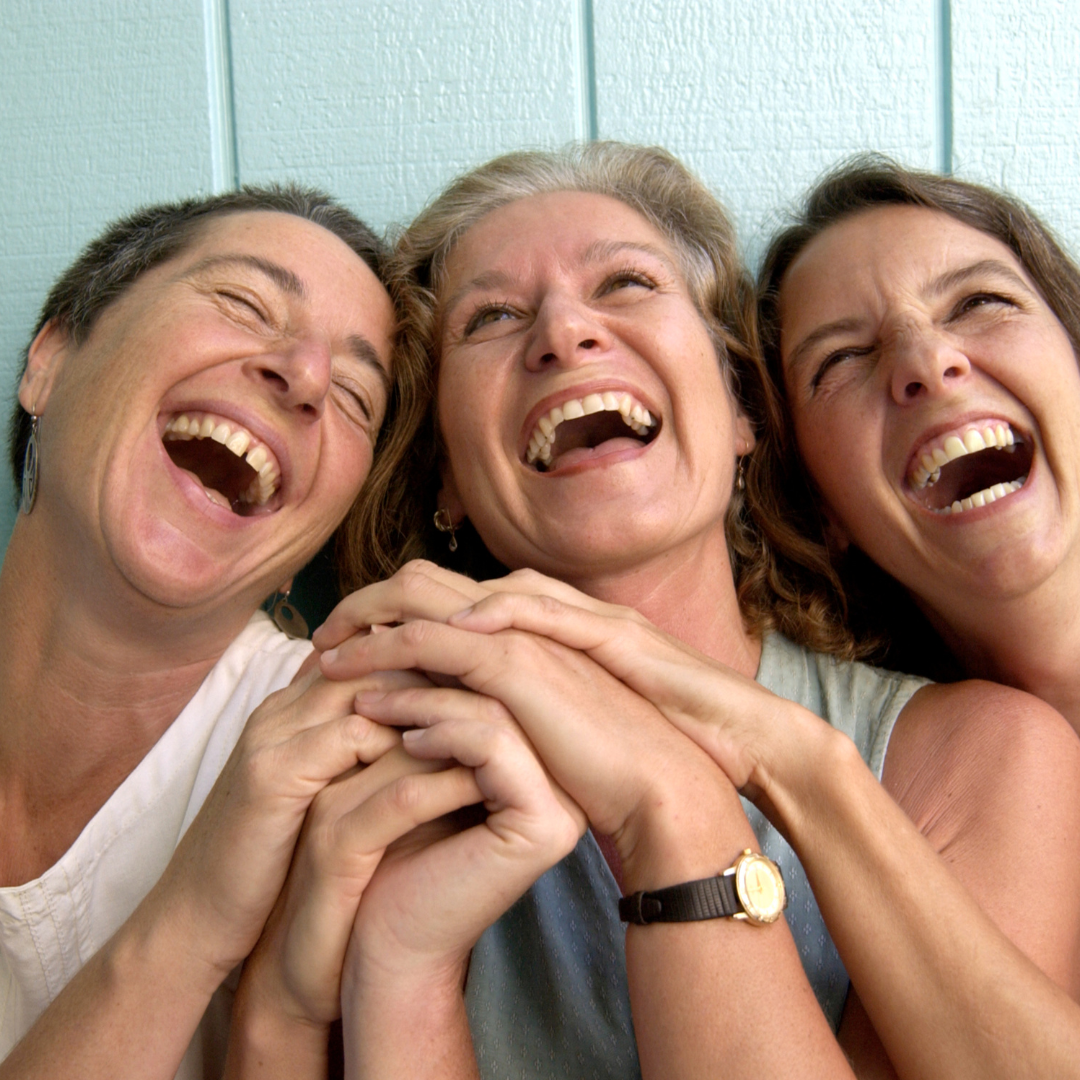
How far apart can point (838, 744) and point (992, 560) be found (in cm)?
42

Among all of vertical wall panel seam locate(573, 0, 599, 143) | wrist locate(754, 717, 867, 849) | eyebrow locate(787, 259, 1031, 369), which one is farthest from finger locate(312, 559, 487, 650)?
vertical wall panel seam locate(573, 0, 599, 143)

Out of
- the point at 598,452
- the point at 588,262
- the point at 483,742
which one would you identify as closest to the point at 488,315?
the point at 588,262

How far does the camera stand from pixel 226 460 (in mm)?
1403

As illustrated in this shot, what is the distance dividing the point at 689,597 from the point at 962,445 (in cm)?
41

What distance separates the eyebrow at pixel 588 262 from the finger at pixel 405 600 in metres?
0.51

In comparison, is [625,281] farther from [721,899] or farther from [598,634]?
[721,899]

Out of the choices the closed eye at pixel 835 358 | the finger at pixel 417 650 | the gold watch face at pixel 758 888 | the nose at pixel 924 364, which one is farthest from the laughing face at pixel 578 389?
the gold watch face at pixel 758 888

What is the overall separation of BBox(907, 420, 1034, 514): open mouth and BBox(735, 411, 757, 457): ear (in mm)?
258

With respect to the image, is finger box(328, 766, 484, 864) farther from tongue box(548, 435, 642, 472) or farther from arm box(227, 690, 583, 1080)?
tongue box(548, 435, 642, 472)

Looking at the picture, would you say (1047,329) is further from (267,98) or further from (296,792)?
(267,98)

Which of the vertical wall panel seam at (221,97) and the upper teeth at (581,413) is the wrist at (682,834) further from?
the vertical wall panel seam at (221,97)

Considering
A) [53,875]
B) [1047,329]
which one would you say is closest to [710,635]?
[1047,329]

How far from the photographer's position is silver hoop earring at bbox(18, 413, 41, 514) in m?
1.25

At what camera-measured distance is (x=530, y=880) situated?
0.85 metres
